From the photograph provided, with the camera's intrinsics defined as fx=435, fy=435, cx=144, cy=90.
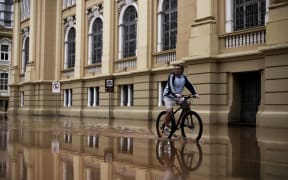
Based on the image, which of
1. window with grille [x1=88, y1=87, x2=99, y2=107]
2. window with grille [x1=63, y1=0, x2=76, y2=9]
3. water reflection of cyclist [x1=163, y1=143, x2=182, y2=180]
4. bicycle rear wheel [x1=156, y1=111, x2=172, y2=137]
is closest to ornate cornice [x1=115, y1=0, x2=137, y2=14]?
window with grille [x1=88, y1=87, x2=99, y2=107]

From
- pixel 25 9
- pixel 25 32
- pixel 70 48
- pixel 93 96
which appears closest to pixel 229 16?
pixel 93 96

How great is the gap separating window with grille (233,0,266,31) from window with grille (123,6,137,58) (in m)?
9.14

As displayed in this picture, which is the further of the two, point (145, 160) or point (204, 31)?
point (204, 31)

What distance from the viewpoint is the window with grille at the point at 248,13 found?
56.4 feet

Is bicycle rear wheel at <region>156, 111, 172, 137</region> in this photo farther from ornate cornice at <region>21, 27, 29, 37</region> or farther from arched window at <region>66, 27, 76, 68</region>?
ornate cornice at <region>21, 27, 29, 37</region>

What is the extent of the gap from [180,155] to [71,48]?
2803cm

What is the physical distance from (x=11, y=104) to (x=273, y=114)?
3379 centimetres

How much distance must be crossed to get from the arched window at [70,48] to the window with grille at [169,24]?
12732 mm

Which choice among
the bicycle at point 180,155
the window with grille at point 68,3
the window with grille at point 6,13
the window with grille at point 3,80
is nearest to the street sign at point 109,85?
the window with grille at point 68,3

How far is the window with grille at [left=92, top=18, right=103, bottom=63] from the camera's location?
30.3 meters

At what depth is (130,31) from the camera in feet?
88.0

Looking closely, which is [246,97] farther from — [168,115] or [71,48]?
[71,48]

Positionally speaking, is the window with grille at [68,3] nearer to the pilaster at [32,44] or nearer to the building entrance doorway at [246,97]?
the pilaster at [32,44]

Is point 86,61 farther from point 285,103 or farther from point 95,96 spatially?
point 285,103
